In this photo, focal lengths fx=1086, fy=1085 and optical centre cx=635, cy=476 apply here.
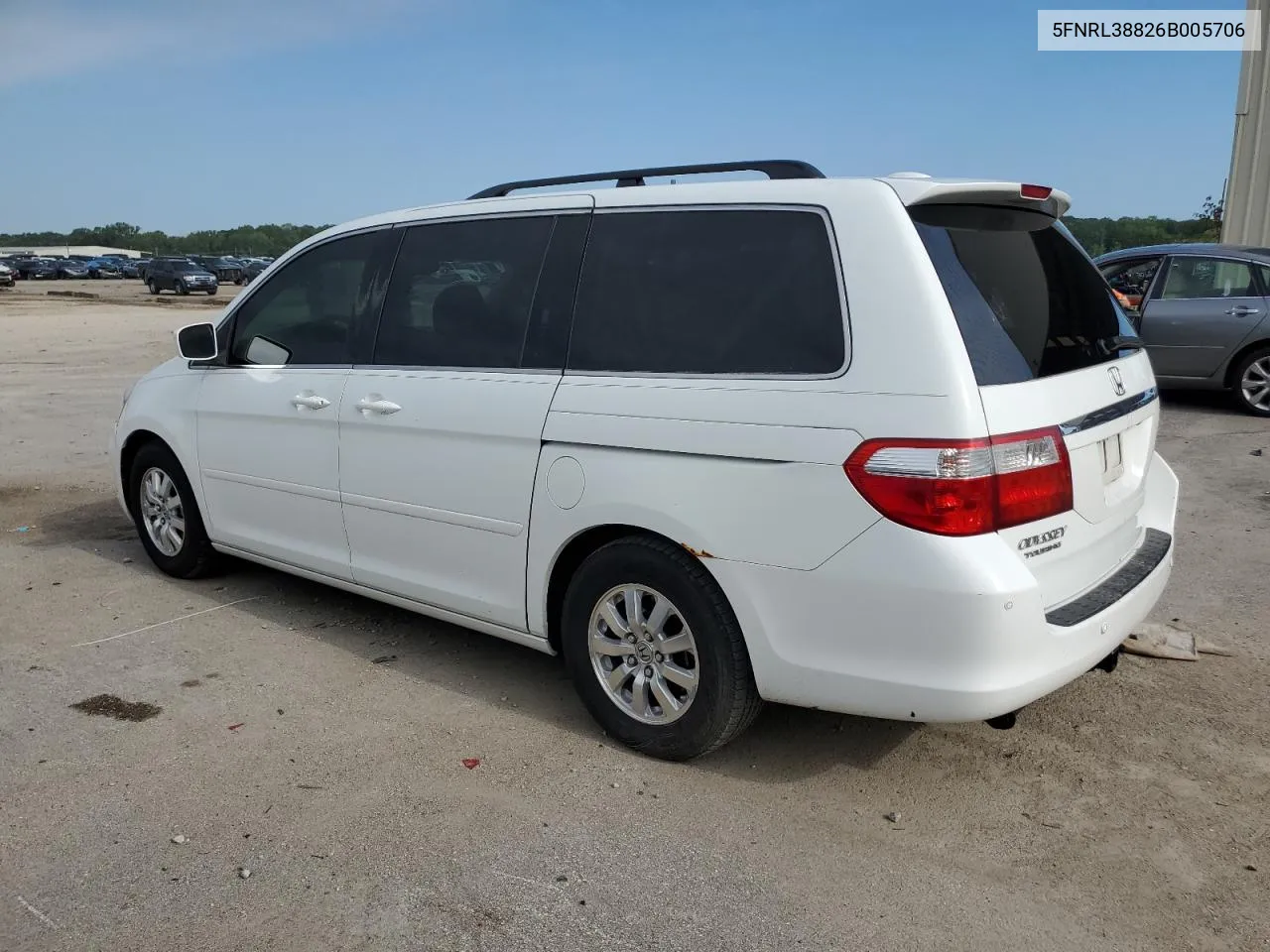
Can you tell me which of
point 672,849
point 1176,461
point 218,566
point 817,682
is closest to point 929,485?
point 817,682

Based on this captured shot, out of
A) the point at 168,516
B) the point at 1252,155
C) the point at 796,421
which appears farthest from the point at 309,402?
the point at 1252,155

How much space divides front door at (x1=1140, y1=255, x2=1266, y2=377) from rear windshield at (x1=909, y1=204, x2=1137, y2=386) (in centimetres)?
826

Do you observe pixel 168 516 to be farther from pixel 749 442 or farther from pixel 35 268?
pixel 35 268

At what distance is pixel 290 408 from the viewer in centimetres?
495

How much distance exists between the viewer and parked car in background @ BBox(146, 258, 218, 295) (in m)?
49.2

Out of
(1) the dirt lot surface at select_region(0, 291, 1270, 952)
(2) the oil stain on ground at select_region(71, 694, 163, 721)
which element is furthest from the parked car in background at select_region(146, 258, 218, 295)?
(2) the oil stain on ground at select_region(71, 694, 163, 721)

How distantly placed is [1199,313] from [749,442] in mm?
9620

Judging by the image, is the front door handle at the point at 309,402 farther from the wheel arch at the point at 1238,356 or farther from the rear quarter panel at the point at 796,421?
the wheel arch at the point at 1238,356

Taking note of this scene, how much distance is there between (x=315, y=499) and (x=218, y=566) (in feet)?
4.72

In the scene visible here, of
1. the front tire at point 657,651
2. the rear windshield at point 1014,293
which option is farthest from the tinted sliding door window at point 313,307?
the rear windshield at point 1014,293

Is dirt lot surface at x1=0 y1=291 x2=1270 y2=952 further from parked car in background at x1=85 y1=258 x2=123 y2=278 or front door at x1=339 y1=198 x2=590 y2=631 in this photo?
parked car in background at x1=85 y1=258 x2=123 y2=278

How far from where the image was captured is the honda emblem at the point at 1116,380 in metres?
3.65

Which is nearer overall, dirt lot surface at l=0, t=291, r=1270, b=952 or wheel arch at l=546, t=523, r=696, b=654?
dirt lot surface at l=0, t=291, r=1270, b=952

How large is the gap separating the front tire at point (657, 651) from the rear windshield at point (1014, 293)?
3.69 ft
